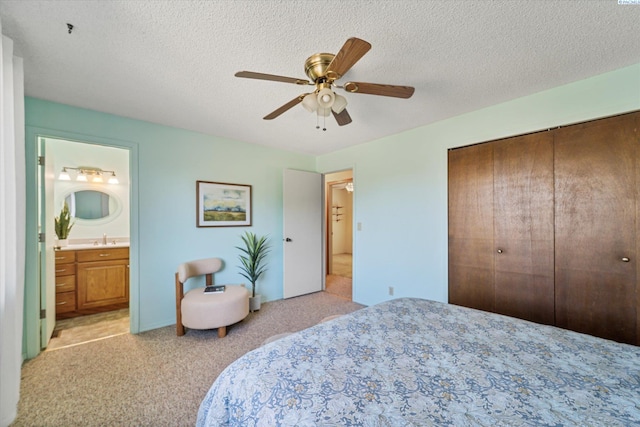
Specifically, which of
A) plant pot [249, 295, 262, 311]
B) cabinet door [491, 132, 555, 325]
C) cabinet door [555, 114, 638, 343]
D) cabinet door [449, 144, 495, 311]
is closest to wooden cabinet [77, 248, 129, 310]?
plant pot [249, 295, 262, 311]

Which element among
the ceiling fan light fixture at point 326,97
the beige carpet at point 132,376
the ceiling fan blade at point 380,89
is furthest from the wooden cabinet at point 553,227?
the beige carpet at point 132,376

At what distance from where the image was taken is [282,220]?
397 cm

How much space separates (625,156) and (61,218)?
5.89m

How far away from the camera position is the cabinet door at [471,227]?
245 centimetres

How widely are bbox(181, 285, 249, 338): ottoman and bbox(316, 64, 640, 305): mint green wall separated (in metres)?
1.81

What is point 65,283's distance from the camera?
3.07 meters

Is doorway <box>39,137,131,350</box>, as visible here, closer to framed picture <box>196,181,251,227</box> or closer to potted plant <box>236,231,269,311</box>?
framed picture <box>196,181,251,227</box>

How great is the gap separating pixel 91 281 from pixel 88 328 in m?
0.70

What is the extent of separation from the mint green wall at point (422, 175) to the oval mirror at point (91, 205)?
361cm

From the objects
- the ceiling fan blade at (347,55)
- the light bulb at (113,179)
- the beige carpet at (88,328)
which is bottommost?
the beige carpet at (88,328)

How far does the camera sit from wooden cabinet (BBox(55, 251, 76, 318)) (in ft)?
9.94

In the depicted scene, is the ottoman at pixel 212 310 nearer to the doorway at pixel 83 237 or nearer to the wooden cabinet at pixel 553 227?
the doorway at pixel 83 237

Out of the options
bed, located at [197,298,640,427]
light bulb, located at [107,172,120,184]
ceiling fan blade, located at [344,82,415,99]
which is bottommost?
bed, located at [197,298,640,427]

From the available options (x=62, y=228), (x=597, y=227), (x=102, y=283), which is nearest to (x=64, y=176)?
(x=62, y=228)
